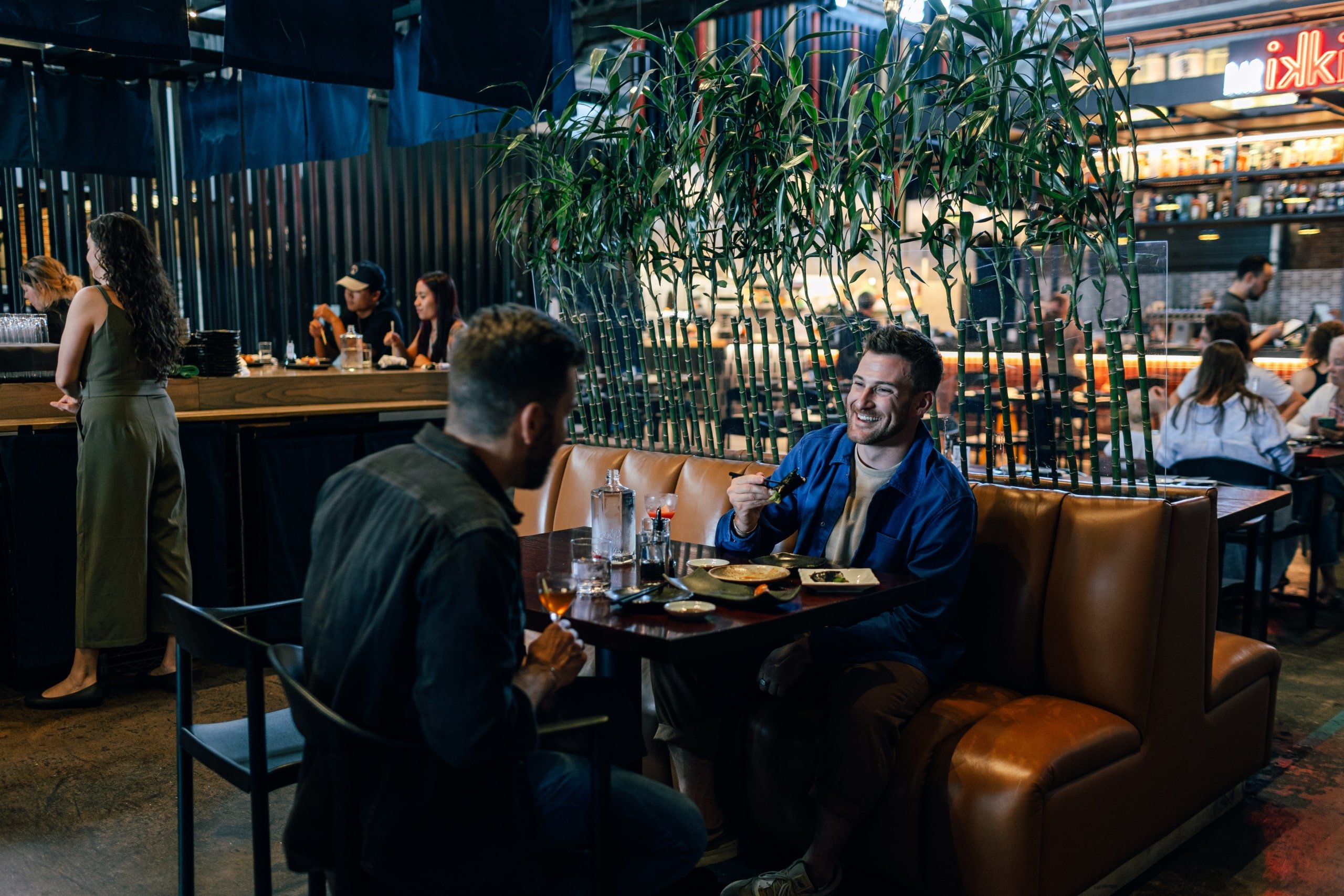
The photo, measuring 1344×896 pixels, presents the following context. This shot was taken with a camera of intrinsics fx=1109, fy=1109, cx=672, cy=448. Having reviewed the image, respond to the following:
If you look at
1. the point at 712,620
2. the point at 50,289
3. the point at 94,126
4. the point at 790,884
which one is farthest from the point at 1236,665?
the point at 94,126

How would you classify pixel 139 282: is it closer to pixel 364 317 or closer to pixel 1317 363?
pixel 364 317

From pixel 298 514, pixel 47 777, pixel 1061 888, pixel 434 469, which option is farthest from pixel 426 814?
pixel 298 514

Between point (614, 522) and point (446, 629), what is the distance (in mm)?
1140

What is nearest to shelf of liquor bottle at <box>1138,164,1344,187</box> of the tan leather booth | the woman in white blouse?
the woman in white blouse

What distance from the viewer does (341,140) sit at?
20.6 feet

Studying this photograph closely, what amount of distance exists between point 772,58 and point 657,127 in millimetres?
1637

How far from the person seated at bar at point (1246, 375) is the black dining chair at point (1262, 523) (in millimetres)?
313

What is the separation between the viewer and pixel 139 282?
3.85m

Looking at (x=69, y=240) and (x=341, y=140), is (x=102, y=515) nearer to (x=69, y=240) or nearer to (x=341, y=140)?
(x=341, y=140)

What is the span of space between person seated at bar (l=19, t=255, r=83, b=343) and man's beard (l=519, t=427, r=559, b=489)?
4.66 metres

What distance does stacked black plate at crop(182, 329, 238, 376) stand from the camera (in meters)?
4.71

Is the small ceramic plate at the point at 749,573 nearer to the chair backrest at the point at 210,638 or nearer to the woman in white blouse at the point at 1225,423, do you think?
the chair backrest at the point at 210,638

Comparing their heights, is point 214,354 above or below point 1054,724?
above

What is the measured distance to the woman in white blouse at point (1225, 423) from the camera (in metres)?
4.72
